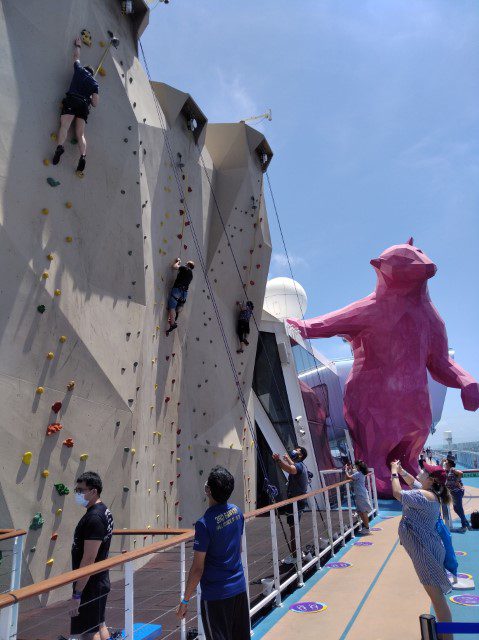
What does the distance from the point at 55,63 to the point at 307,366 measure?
11.4 metres

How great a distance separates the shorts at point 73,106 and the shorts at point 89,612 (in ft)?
15.2

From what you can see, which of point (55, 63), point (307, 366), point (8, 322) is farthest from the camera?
point (307, 366)

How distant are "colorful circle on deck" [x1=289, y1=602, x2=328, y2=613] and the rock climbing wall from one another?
2.23 m

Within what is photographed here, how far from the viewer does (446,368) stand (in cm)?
1441

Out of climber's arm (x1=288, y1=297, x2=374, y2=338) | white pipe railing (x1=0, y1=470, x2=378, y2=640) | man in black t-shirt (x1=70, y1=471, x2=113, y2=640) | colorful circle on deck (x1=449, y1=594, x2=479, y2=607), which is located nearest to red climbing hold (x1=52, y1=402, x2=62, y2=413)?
white pipe railing (x1=0, y1=470, x2=378, y2=640)

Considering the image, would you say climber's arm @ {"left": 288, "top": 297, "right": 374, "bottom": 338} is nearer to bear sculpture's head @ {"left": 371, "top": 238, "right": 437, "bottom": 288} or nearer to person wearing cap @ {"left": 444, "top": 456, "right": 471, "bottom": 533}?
bear sculpture's head @ {"left": 371, "top": 238, "right": 437, "bottom": 288}

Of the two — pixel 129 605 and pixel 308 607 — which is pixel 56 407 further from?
pixel 308 607

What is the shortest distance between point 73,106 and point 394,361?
Answer: 11.0 meters

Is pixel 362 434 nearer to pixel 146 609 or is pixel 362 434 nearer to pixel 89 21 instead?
pixel 146 609

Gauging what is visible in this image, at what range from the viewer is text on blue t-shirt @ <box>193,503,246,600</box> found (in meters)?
2.48

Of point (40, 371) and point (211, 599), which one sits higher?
point (40, 371)

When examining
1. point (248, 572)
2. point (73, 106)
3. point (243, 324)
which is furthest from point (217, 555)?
point (243, 324)

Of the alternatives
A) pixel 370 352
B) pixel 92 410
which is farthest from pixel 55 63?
pixel 370 352

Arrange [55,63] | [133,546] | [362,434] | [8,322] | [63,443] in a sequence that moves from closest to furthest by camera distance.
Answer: [8,322], [63,443], [55,63], [133,546], [362,434]
